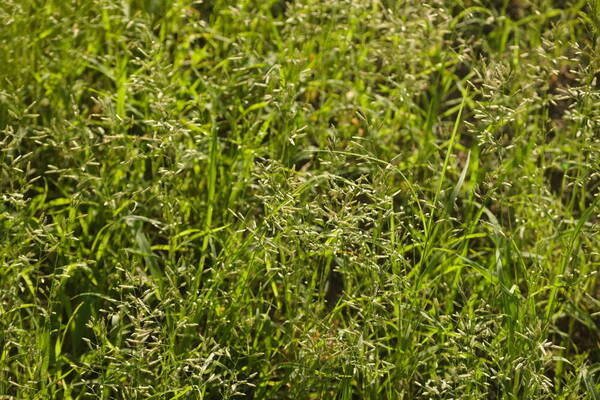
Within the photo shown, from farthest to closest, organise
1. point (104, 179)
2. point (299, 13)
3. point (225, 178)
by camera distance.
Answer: point (299, 13)
point (225, 178)
point (104, 179)

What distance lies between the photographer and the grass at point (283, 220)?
233 centimetres

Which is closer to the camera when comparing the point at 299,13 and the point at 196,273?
the point at 196,273

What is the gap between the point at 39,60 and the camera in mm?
3369

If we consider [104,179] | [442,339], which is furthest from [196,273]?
[442,339]

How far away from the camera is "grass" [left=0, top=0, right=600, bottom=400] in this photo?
7.64 feet

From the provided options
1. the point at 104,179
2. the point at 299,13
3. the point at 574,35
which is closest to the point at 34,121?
the point at 104,179

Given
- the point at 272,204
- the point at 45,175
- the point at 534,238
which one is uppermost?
the point at 272,204

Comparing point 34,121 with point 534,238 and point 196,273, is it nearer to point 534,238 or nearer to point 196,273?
point 196,273

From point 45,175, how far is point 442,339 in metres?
1.59

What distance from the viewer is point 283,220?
2.32 meters

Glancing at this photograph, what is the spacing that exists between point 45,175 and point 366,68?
4.80ft

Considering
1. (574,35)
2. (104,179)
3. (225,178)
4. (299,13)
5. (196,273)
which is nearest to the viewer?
(196,273)

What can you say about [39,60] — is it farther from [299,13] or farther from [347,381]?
[347,381]

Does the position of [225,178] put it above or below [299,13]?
below
